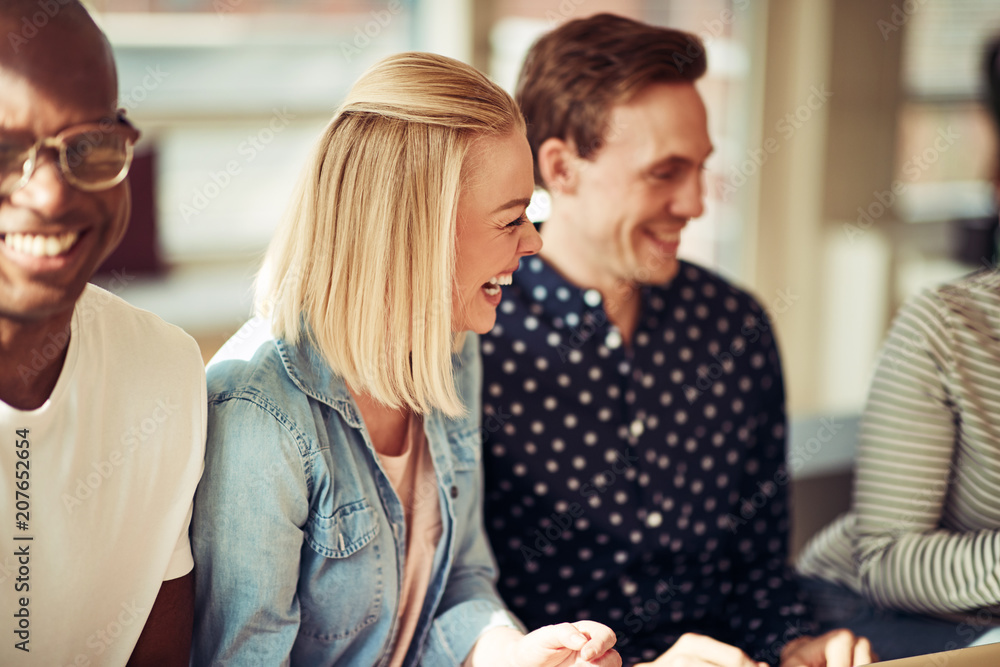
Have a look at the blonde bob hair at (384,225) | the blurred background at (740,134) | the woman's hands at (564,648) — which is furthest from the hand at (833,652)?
the blurred background at (740,134)

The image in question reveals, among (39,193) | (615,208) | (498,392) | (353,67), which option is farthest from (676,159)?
(353,67)

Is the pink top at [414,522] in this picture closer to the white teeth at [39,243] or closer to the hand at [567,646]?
the hand at [567,646]

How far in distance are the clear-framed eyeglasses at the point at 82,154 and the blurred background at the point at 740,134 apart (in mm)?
2240

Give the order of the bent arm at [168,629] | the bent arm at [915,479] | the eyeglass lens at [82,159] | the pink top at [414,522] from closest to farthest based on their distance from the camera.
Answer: the eyeglass lens at [82,159]
the bent arm at [168,629]
the pink top at [414,522]
the bent arm at [915,479]

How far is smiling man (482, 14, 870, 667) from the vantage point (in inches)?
57.2

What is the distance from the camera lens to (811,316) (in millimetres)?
3711

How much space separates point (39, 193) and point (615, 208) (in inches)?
36.2

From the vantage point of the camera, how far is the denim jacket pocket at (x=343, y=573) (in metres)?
1.08

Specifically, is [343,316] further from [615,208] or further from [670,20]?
[670,20]

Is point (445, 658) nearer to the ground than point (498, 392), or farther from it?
nearer to the ground

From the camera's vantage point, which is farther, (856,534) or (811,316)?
(811,316)

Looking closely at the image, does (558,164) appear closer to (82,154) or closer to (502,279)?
(502,279)

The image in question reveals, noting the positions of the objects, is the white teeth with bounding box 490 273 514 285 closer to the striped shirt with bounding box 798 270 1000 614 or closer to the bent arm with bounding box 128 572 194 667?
the bent arm with bounding box 128 572 194 667

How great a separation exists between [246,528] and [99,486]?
165 millimetres
